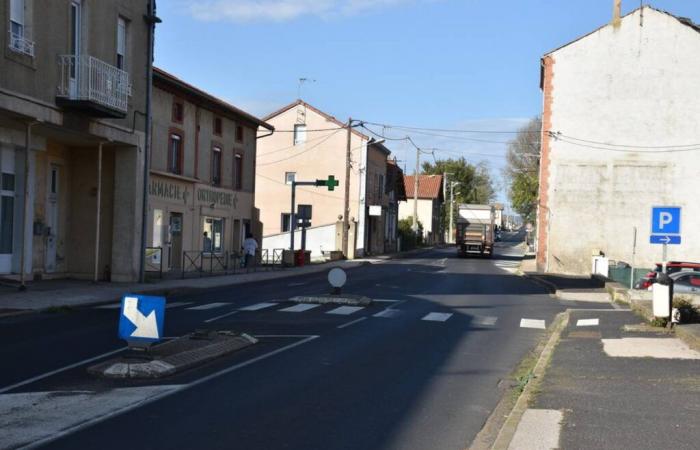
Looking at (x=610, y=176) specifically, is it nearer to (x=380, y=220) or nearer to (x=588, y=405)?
(x=380, y=220)

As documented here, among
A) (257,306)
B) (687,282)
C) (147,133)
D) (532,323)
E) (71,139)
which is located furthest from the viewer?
(147,133)

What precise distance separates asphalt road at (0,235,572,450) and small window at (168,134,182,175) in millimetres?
14387

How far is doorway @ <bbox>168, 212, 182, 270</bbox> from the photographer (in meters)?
32.4

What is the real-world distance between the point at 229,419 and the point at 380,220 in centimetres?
5959

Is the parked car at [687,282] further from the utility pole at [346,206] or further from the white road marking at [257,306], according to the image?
the utility pole at [346,206]

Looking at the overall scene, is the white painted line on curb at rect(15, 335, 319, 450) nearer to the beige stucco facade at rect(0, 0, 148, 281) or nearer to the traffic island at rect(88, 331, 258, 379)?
the traffic island at rect(88, 331, 258, 379)

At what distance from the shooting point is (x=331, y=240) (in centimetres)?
5666

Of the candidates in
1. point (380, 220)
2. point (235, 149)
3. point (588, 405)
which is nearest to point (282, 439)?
point (588, 405)

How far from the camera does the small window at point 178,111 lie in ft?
105

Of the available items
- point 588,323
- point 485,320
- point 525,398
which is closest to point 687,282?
point 588,323

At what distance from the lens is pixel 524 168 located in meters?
77.4

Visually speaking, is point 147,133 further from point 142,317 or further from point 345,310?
point 142,317

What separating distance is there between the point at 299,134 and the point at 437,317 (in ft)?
134

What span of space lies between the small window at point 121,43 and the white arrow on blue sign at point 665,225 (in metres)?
15.8
